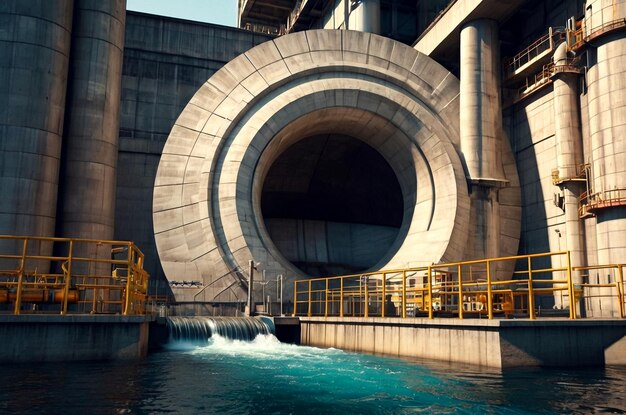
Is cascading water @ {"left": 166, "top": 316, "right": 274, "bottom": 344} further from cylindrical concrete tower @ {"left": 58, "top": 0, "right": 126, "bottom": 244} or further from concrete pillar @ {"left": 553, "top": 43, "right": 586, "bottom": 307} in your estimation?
concrete pillar @ {"left": 553, "top": 43, "right": 586, "bottom": 307}

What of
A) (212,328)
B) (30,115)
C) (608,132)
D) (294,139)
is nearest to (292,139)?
(294,139)

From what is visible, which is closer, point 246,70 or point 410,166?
point 246,70

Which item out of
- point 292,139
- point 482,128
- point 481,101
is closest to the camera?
point 482,128

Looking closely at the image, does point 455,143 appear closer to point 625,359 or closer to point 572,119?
point 572,119

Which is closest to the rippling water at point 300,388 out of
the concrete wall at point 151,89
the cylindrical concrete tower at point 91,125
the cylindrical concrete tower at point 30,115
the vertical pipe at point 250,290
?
the vertical pipe at point 250,290

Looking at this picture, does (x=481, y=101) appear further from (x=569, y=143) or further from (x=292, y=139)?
(x=292, y=139)

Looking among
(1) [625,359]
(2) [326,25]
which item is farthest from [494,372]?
(2) [326,25]

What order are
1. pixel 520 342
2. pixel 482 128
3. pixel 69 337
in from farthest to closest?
pixel 482 128 → pixel 69 337 → pixel 520 342
